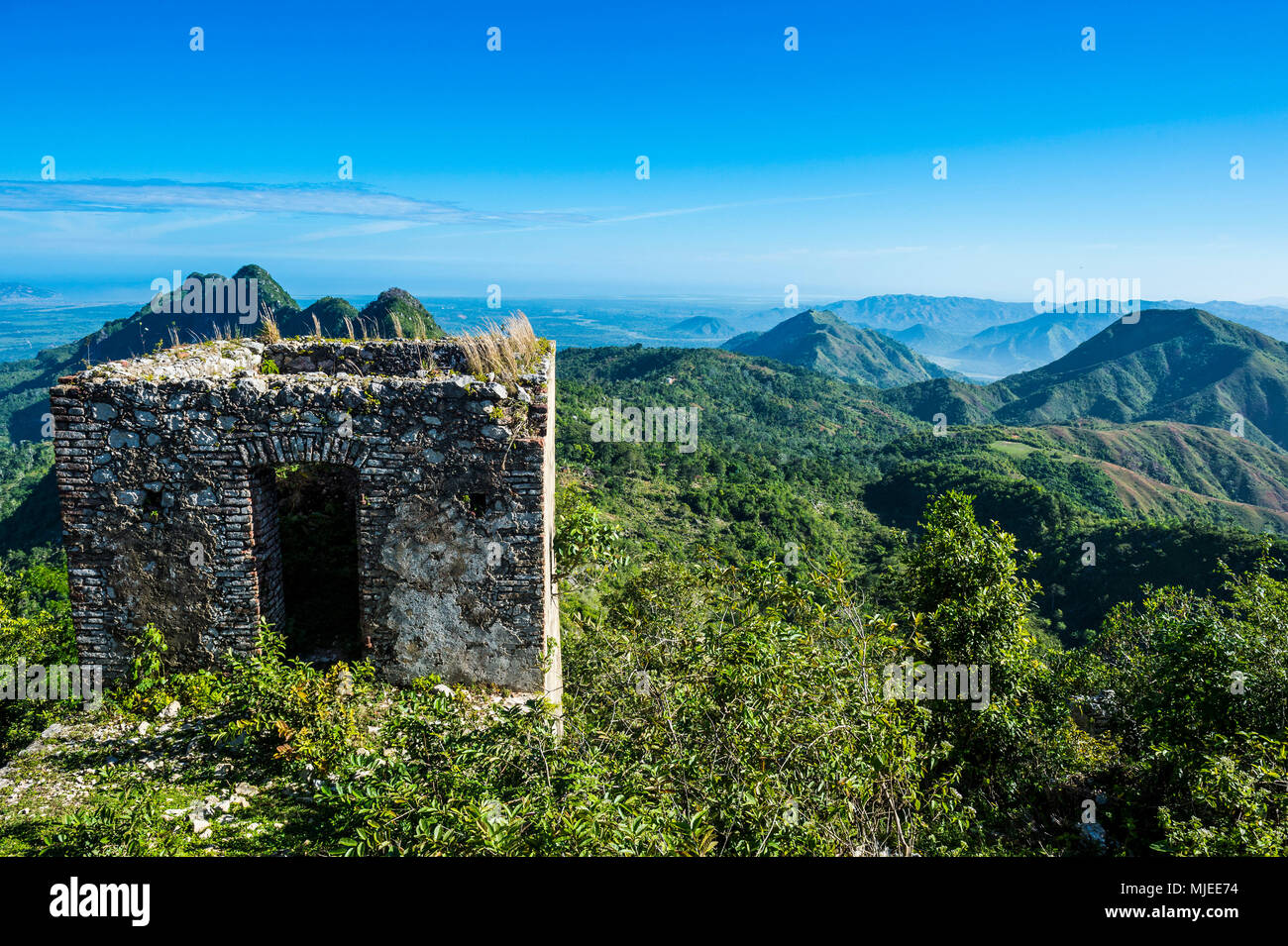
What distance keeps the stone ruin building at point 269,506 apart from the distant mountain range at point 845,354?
153169mm

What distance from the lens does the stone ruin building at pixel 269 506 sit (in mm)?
6164

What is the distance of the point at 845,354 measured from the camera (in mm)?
173375

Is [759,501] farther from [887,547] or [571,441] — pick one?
[571,441]

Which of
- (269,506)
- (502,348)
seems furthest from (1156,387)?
(269,506)

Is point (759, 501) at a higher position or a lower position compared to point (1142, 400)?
lower

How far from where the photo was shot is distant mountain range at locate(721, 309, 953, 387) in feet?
541

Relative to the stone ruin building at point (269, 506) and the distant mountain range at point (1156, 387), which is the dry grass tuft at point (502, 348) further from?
the distant mountain range at point (1156, 387)

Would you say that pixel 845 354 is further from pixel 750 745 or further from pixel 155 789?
pixel 155 789

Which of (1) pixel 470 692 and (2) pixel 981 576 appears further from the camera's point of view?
(2) pixel 981 576

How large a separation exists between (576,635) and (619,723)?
14.9 ft

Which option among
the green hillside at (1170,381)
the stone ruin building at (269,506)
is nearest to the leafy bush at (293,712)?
the stone ruin building at (269,506)

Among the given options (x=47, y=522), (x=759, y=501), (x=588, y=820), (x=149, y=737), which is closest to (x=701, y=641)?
(x=588, y=820)

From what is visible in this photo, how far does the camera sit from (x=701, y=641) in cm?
679

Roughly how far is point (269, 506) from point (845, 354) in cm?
17712
